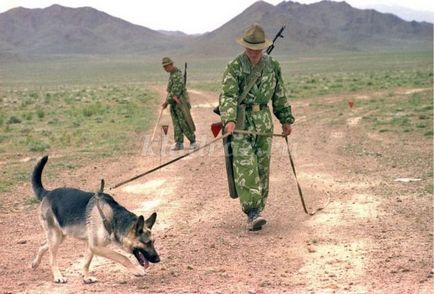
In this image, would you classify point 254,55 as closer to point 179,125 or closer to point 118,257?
point 118,257

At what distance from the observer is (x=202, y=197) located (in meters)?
10.2

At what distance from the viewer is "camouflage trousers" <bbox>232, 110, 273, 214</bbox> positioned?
7.87 metres

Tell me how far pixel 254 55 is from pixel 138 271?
114 inches

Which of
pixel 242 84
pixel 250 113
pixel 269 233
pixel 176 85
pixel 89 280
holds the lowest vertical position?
pixel 269 233

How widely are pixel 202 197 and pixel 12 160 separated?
671 centimetres

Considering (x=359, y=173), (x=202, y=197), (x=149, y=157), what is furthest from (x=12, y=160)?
(x=359, y=173)

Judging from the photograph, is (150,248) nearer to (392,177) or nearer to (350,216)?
(350,216)

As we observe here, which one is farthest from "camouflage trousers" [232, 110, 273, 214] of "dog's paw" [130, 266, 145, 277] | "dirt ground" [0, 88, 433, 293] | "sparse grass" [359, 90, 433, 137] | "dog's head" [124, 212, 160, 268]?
"sparse grass" [359, 90, 433, 137]

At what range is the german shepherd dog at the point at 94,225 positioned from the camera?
5797 mm

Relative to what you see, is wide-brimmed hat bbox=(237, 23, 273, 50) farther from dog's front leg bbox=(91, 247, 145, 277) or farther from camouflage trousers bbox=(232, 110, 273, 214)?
dog's front leg bbox=(91, 247, 145, 277)

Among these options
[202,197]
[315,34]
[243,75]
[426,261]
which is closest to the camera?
[426,261]

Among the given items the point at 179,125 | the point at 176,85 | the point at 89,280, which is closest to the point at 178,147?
the point at 179,125

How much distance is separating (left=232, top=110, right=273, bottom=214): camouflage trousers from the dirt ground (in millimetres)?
Answer: 432

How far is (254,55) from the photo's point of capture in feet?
25.6
